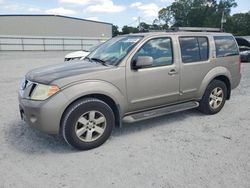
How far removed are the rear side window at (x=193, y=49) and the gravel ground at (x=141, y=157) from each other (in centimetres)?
124

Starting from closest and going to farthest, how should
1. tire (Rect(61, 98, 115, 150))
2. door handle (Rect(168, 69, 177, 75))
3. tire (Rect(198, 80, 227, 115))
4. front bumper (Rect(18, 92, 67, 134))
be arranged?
front bumper (Rect(18, 92, 67, 134))
tire (Rect(61, 98, 115, 150))
door handle (Rect(168, 69, 177, 75))
tire (Rect(198, 80, 227, 115))

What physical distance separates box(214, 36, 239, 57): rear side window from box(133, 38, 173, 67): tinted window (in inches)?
51.8

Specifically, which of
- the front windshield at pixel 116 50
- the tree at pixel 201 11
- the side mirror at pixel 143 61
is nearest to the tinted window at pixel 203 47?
the front windshield at pixel 116 50

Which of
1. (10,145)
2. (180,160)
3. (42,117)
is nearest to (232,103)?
(180,160)

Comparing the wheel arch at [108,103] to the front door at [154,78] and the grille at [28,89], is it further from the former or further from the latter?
the grille at [28,89]

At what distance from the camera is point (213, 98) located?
498cm

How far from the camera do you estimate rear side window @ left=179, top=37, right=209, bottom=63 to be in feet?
14.4

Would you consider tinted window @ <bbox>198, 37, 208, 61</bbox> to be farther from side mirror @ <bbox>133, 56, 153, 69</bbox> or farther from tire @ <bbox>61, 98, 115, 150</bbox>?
tire @ <bbox>61, 98, 115, 150</bbox>

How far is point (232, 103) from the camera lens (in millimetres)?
5785

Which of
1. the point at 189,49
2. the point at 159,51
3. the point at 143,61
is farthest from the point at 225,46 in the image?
the point at 143,61

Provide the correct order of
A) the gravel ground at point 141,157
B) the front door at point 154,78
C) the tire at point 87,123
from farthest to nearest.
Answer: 1. the front door at point 154,78
2. the tire at point 87,123
3. the gravel ground at point 141,157

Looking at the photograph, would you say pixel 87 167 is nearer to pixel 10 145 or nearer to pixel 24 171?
pixel 24 171

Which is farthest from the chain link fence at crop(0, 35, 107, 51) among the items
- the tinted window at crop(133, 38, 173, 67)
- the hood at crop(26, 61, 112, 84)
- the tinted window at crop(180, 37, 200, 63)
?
the hood at crop(26, 61, 112, 84)

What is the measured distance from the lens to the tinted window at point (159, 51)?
398cm
